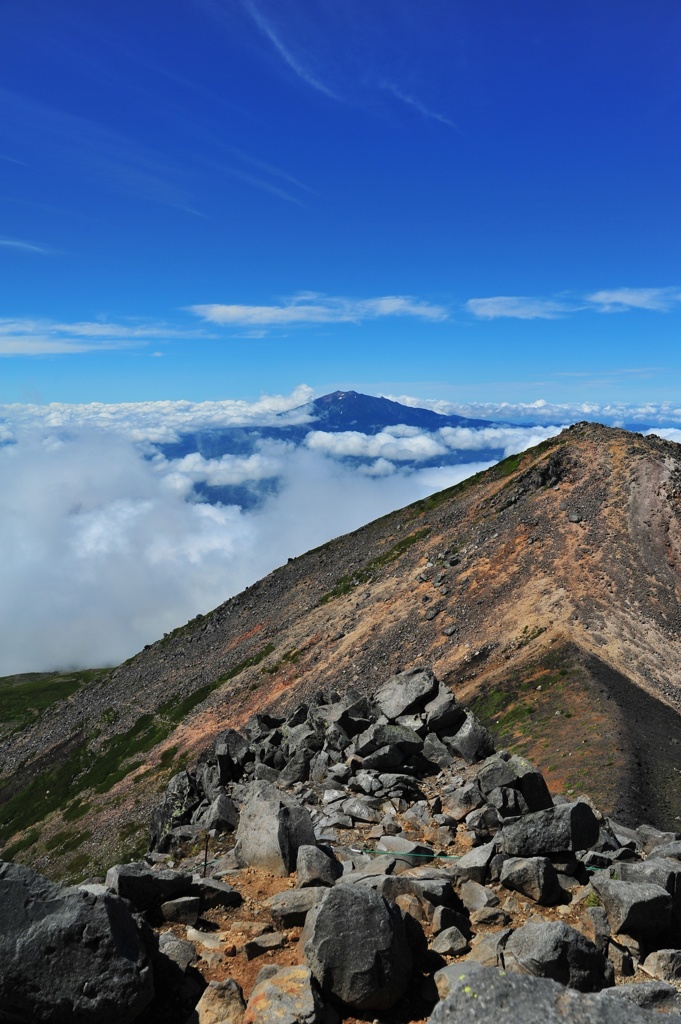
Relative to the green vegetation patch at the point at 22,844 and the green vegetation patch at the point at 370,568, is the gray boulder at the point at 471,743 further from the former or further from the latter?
the green vegetation patch at the point at 22,844

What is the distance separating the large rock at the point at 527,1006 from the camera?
9.94 m

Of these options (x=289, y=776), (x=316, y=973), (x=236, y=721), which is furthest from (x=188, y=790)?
(x=236, y=721)

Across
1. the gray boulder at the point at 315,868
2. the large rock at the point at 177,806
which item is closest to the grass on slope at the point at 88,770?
the large rock at the point at 177,806

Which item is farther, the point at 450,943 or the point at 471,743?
the point at 471,743

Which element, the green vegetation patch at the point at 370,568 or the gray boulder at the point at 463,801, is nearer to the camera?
the gray boulder at the point at 463,801

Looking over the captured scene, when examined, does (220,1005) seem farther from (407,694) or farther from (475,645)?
(475,645)

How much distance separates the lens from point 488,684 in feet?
194

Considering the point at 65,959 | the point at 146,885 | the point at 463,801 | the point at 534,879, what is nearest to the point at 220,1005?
the point at 65,959

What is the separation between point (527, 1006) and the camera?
399 inches

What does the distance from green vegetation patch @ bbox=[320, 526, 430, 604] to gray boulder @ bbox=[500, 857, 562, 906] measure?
79.4m

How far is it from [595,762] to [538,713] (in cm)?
883

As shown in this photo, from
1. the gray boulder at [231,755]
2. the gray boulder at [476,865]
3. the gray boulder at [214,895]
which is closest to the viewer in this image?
the gray boulder at [214,895]

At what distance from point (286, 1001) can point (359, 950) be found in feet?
5.44

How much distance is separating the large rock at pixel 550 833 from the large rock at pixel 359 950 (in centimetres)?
637
